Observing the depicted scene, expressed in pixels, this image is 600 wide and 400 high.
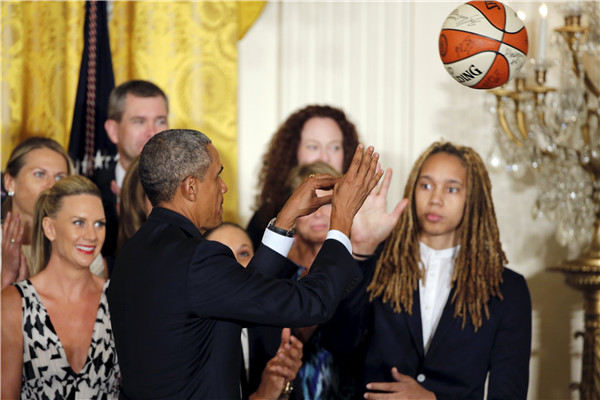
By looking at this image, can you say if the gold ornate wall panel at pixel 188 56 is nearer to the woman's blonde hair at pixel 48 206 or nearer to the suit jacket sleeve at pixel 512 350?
the woman's blonde hair at pixel 48 206

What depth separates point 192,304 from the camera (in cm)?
214

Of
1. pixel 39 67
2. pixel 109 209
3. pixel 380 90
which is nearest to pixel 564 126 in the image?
pixel 380 90

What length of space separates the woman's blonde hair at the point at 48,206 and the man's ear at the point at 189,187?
1.22m

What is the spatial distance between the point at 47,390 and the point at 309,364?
3.36 ft

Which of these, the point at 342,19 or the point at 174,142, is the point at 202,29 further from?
the point at 174,142

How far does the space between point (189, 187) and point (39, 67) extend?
9.37 feet

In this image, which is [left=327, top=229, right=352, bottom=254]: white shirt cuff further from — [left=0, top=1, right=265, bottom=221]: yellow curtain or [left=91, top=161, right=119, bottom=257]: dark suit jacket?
[left=0, top=1, right=265, bottom=221]: yellow curtain

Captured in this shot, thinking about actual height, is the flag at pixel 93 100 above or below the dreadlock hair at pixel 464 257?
above

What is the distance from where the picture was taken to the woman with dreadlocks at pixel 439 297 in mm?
3109
